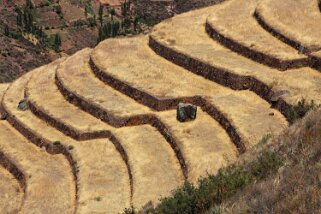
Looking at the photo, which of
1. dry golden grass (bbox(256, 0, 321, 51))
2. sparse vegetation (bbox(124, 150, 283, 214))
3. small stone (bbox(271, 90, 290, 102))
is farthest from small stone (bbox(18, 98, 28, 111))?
sparse vegetation (bbox(124, 150, 283, 214))

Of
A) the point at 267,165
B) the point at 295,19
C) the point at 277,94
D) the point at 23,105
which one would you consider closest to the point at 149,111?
the point at 277,94

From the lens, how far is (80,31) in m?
150

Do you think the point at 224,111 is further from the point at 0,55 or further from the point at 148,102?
the point at 0,55

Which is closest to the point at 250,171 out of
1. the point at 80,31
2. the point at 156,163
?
the point at 156,163

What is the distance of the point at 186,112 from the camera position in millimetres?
29125

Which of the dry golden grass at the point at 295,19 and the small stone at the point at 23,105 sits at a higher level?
the dry golden grass at the point at 295,19

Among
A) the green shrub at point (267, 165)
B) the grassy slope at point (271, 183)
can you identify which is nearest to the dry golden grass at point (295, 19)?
the grassy slope at point (271, 183)

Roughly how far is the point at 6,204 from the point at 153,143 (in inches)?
341

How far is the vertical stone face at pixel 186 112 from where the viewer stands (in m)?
29.1

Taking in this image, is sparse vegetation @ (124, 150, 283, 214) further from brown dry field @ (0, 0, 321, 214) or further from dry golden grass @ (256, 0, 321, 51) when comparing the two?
dry golden grass @ (256, 0, 321, 51)

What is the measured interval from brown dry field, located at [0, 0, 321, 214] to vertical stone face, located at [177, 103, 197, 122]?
0.40 m

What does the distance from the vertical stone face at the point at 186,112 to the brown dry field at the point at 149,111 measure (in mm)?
396

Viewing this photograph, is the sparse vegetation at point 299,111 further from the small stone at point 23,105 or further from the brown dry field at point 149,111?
the small stone at point 23,105

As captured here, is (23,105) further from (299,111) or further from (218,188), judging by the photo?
(218,188)
